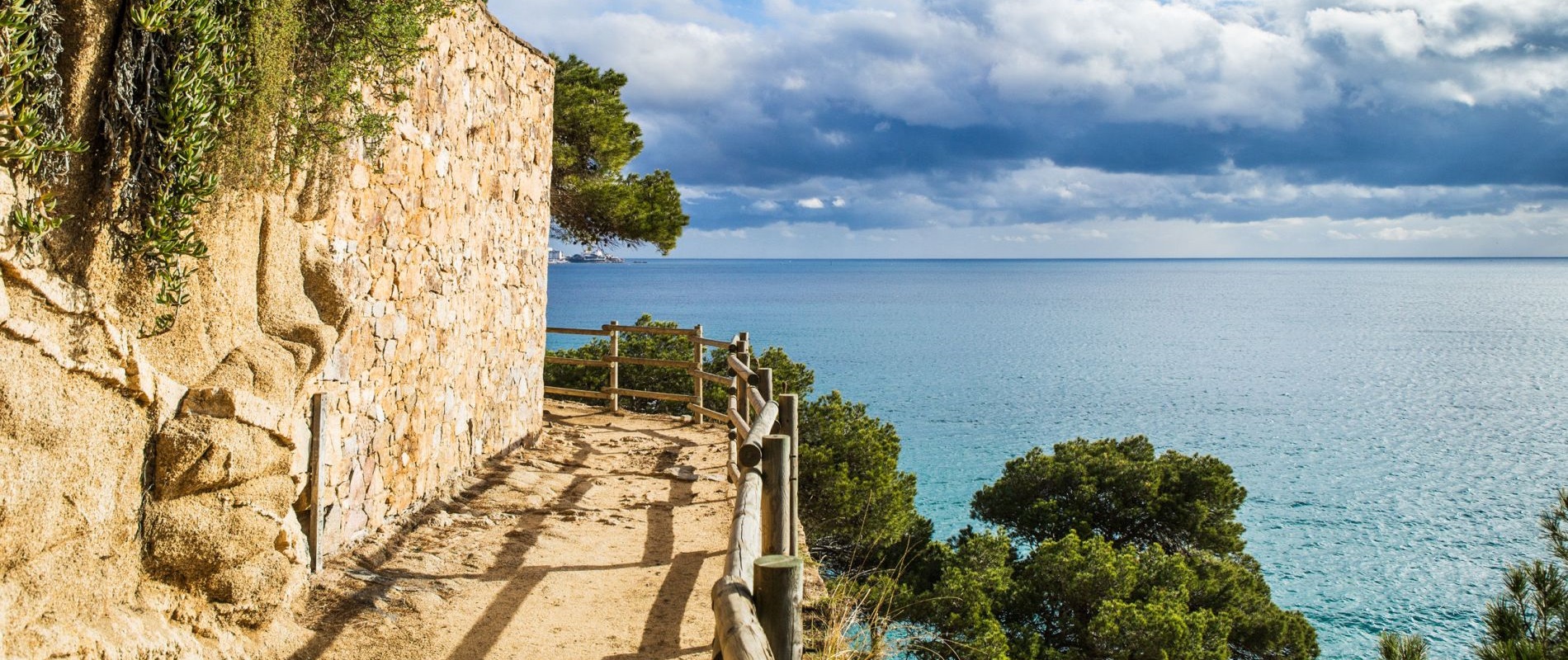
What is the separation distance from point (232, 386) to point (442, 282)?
109 inches

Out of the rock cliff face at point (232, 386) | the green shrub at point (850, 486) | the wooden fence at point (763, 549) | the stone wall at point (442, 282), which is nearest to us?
the wooden fence at point (763, 549)

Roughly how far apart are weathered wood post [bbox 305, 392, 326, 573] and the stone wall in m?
0.09

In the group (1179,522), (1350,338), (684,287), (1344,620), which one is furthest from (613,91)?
(684,287)

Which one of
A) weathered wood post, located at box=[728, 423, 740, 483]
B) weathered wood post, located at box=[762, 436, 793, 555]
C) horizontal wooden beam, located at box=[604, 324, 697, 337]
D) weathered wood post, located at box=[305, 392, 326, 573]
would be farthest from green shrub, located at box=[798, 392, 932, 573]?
weathered wood post, located at box=[762, 436, 793, 555]

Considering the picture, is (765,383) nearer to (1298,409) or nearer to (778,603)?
(778,603)

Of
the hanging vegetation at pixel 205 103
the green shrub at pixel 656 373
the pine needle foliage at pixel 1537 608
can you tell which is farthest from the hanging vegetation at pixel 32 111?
the green shrub at pixel 656 373

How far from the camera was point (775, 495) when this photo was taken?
3900mm

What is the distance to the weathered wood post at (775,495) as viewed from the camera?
387cm

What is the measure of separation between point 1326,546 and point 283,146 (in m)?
22.9

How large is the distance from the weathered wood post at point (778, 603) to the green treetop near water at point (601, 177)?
43.2 ft

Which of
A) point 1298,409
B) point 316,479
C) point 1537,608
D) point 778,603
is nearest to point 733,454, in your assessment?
point 316,479

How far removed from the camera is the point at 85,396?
3312 millimetres

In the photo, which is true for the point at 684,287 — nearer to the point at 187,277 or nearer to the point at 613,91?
the point at 613,91

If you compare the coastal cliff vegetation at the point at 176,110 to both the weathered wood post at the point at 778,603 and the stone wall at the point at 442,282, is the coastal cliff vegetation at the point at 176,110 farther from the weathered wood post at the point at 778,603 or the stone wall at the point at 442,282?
the weathered wood post at the point at 778,603
